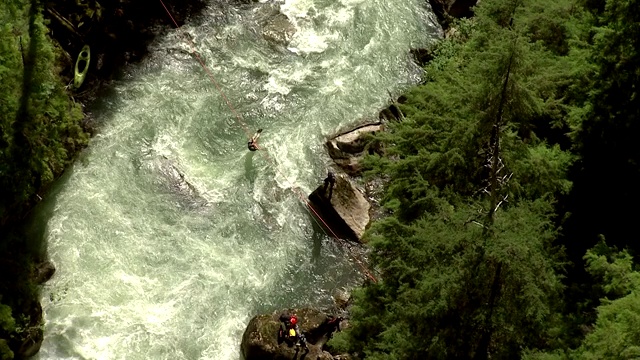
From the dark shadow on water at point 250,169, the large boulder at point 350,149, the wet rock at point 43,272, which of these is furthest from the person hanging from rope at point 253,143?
the wet rock at point 43,272

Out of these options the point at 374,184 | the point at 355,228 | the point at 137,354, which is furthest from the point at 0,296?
the point at 374,184

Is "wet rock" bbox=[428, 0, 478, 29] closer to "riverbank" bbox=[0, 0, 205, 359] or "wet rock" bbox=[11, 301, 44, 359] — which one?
"riverbank" bbox=[0, 0, 205, 359]

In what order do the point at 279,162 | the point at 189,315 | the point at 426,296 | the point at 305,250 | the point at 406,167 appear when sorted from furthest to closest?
the point at 279,162 < the point at 305,250 < the point at 189,315 < the point at 406,167 < the point at 426,296

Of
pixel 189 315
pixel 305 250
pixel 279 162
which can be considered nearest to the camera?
pixel 189 315

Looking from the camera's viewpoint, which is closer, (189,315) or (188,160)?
(189,315)

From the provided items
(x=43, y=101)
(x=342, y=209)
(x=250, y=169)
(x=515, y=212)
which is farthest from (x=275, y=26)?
(x=515, y=212)

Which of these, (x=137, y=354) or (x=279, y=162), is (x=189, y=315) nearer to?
(x=137, y=354)
